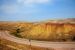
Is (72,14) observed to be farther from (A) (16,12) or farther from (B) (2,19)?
(B) (2,19)

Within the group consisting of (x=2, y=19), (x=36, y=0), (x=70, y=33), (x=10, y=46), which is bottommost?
(x=10, y=46)

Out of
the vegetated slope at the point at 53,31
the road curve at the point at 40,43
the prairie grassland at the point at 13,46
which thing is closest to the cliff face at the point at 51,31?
the vegetated slope at the point at 53,31

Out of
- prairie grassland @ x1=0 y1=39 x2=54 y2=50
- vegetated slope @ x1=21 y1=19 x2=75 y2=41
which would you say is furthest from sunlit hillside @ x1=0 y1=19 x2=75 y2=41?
prairie grassland @ x1=0 y1=39 x2=54 y2=50

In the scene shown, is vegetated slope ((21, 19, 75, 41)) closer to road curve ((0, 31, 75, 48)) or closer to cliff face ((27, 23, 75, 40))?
cliff face ((27, 23, 75, 40))

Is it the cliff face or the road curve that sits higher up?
the cliff face

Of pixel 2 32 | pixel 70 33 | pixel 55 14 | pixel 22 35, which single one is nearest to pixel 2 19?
pixel 2 32

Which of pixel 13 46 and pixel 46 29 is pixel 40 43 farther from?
pixel 13 46

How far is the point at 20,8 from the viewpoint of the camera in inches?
168

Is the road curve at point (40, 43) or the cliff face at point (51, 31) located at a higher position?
the cliff face at point (51, 31)

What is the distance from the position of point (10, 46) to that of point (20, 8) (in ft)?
2.91

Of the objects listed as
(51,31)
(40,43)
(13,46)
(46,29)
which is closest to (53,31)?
(51,31)

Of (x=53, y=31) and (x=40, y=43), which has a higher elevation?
(x=53, y=31)

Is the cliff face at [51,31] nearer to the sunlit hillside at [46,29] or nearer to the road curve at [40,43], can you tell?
the sunlit hillside at [46,29]

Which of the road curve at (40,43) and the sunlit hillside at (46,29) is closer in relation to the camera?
the road curve at (40,43)
